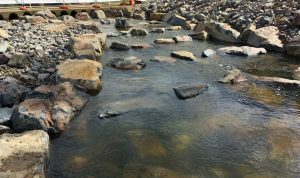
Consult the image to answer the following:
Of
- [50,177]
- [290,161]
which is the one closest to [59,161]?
[50,177]

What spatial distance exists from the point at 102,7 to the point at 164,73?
20317 millimetres

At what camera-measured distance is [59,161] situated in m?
8.71

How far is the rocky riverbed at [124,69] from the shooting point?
30.1 feet

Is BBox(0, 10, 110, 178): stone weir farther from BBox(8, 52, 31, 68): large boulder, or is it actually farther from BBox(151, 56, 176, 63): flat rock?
BBox(151, 56, 176, 63): flat rock

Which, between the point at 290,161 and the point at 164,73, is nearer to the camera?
the point at 290,161

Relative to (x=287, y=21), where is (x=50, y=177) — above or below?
below

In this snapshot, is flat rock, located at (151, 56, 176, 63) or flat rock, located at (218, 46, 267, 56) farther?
flat rock, located at (218, 46, 267, 56)

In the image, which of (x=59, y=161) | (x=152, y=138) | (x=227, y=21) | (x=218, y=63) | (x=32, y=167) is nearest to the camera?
(x=32, y=167)

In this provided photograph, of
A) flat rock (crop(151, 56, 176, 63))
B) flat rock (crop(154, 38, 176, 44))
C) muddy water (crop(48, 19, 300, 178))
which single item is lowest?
muddy water (crop(48, 19, 300, 178))

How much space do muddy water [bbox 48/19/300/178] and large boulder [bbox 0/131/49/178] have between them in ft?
1.35

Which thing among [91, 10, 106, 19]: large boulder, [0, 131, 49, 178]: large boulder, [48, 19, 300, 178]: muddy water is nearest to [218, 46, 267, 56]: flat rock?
[48, 19, 300, 178]: muddy water

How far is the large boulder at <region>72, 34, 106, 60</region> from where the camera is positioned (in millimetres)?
16188

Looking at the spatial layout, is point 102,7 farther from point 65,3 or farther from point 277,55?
point 277,55

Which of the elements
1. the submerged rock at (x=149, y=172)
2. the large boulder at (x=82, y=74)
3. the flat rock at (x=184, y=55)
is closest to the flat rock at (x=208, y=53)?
the flat rock at (x=184, y=55)
